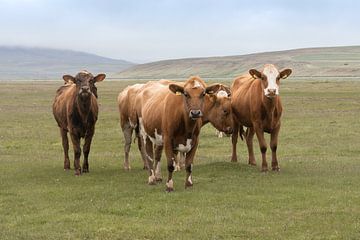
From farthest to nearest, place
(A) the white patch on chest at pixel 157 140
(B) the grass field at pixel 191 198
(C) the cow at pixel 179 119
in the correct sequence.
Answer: (A) the white patch on chest at pixel 157 140, (C) the cow at pixel 179 119, (B) the grass field at pixel 191 198

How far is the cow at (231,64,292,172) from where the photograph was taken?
1502 centimetres

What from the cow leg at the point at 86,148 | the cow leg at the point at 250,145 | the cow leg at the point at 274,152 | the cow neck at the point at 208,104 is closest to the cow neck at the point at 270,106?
the cow leg at the point at 274,152

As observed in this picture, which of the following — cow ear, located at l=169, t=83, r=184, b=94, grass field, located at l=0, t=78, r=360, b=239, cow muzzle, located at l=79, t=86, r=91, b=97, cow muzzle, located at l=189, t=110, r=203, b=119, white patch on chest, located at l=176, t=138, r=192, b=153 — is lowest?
grass field, located at l=0, t=78, r=360, b=239

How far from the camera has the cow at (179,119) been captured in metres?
11.7

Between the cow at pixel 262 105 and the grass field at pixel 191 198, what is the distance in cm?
93

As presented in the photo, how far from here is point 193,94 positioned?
11.6 meters

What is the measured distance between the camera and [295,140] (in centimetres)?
2364

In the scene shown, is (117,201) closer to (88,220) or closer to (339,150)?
(88,220)

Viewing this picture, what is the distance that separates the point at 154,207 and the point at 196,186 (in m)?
2.39

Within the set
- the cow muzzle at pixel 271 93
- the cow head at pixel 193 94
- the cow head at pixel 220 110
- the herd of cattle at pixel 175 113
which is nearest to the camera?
the cow head at pixel 193 94

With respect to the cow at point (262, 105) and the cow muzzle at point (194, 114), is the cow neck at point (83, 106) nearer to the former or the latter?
the cow at point (262, 105)

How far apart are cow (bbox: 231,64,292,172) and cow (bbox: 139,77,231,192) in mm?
2943

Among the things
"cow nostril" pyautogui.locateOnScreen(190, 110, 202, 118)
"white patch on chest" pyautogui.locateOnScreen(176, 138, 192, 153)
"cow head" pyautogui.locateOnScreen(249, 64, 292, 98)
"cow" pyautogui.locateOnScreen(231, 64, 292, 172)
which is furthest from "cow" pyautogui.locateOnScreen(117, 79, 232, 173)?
"cow nostril" pyautogui.locateOnScreen(190, 110, 202, 118)

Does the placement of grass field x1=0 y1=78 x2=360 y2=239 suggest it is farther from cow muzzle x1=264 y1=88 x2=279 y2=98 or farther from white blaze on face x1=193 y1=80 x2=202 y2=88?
white blaze on face x1=193 y1=80 x2=202 y2=88
